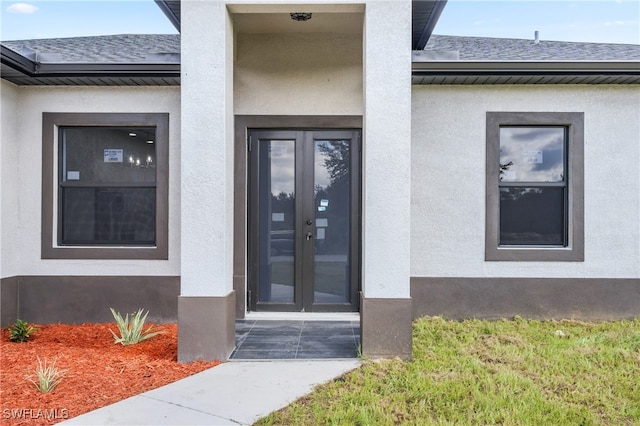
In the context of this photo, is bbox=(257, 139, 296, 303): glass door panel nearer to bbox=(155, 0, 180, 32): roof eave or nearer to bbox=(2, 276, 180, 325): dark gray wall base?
bbox=(2, 276, 180, 325): dark gray wall base

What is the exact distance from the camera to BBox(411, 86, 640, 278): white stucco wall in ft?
19.4

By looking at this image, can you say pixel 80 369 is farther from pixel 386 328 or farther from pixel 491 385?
pixel 491 385

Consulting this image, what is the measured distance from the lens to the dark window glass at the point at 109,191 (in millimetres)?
6008

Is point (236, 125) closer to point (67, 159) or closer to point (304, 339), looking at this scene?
point (67, 159)

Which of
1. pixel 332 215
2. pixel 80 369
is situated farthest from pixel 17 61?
A: pixel 332 215

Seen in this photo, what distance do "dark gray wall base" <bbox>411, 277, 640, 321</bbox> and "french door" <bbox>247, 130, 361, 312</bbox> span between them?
120 centimetres

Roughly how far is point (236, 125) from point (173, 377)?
358 centimetres

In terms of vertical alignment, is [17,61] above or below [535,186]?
above

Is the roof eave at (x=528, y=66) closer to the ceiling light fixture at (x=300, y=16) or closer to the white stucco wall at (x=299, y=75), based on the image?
the white stucco wall at (x=299, y=75)

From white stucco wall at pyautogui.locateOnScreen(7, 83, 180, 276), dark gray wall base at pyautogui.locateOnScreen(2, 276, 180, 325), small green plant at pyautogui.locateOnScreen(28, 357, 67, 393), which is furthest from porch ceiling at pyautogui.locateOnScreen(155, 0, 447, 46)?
small green plant at pyautogui.locateOnScreen(28, 357, 67, 393)

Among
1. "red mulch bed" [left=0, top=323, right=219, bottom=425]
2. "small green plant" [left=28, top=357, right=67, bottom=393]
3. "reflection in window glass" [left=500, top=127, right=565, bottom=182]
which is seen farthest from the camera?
"reflection in window glass" [left=500, top=127, right=565, bottom=182]

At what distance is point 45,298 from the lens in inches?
231

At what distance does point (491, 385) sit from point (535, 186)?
3411mm

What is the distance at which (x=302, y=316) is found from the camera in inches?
238
